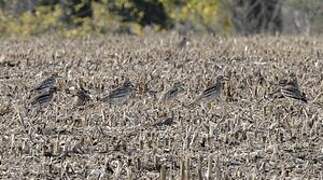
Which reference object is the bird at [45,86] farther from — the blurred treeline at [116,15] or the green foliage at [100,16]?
the green foliage at [100,16]

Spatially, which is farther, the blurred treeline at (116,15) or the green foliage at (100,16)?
the green foliage at (100,16)

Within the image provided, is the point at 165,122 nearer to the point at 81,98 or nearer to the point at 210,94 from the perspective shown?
A: the point at 210,94

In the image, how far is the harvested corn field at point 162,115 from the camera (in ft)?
24.6

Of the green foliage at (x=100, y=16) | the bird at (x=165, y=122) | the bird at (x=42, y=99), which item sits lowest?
the green foliage at (x=100, y=16)

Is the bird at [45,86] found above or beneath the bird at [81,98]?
above

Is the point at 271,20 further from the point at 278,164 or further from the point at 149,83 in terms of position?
the point at 278,164

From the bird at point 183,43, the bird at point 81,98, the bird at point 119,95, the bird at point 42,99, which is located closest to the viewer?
the bird at point 42,99

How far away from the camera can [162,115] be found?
9328 mm

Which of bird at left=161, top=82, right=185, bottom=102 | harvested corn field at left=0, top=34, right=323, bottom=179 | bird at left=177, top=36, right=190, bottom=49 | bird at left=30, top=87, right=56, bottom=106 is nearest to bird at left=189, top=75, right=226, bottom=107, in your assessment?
harvested corn field at left=0, top=34, right=323, bottom=179

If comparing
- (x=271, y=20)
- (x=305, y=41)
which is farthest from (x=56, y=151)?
(x=271, y=20)

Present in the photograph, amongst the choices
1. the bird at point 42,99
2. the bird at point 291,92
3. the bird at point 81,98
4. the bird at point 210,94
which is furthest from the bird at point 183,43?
the bird at point 42,99

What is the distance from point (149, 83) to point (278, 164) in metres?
3.96

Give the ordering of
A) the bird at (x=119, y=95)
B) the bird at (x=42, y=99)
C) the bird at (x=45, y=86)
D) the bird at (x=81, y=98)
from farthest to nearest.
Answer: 1. the bird at (x=45, y=86)
2. the bird at (x=81, y=98)
3. the bird at (x=119, y=95)
4. the bird at (x=42, y=99)

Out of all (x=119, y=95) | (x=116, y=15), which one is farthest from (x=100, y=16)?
(x=119, y=95)
